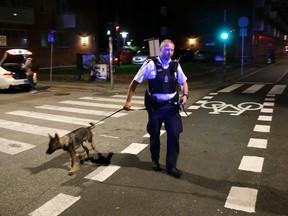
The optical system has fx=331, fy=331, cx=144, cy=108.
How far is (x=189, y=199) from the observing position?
4145 mm

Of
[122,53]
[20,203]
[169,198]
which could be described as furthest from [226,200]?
[122,53]

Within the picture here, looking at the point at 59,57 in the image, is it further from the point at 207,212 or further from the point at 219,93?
the point at 207,212

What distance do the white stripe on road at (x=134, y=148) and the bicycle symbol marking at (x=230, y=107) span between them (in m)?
3.93

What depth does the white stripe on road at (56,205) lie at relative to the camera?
3.85m

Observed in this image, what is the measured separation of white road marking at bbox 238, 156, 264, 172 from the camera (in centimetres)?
518

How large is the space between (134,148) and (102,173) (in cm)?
137

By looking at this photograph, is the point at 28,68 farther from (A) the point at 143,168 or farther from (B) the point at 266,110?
(A) the point at 143,168

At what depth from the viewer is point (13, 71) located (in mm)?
14406

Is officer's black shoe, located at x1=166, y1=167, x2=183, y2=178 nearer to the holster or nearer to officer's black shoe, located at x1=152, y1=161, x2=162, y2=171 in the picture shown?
officer's black shoe, located at x1=152, y1=161, x2=162, y2=171

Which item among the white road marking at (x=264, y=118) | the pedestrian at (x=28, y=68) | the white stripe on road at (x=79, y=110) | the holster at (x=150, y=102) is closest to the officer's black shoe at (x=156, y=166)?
the holster at (x=150, y=102)

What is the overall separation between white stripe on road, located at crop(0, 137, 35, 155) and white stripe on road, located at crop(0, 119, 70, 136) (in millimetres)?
731

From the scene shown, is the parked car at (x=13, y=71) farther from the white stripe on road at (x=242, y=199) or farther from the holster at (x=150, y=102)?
the white stripe on road at (x=242, y=199)

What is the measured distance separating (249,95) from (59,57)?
24.0 metres

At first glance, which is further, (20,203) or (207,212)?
(20,203)
